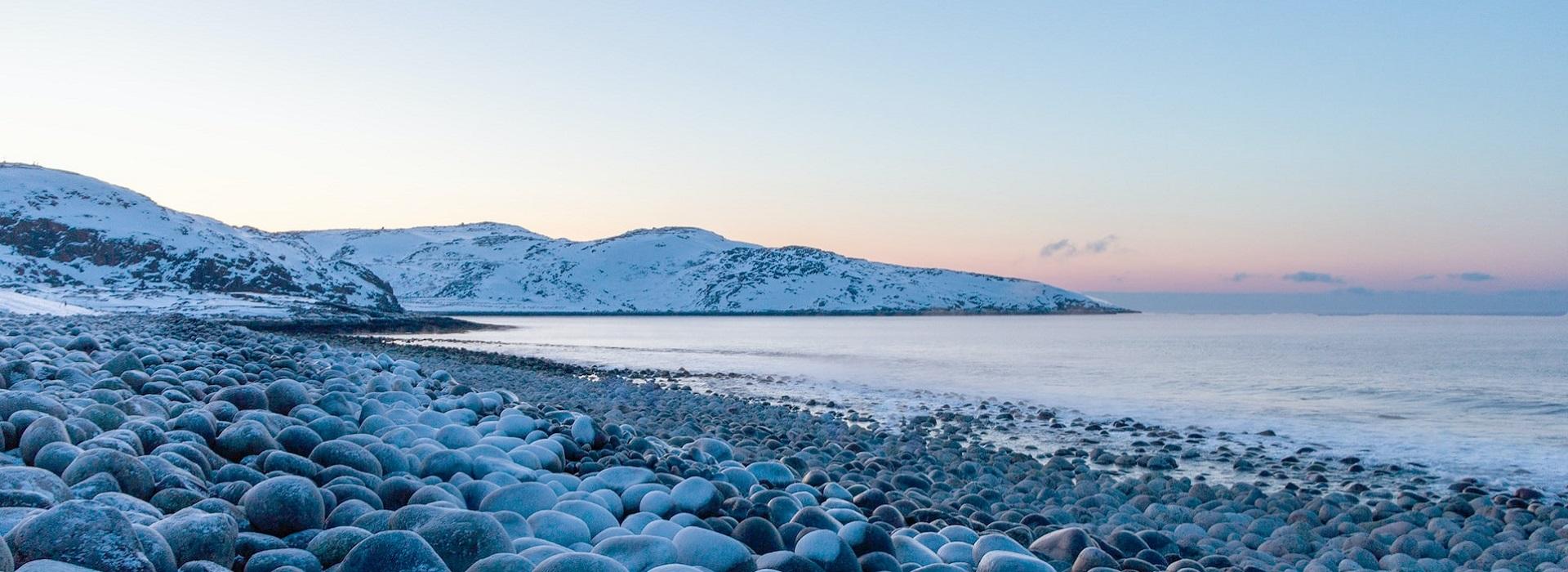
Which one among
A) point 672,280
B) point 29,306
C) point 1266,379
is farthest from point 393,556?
point 672,280

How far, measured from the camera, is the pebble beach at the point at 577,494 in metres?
2.89

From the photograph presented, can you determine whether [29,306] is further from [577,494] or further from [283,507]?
[283,507]

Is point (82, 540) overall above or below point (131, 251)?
below

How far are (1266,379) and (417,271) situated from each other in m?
155

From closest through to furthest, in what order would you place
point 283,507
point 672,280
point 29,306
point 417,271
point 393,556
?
point 393,556 → point 283,507 → point 29,306 → point 672,280 → point 417,271

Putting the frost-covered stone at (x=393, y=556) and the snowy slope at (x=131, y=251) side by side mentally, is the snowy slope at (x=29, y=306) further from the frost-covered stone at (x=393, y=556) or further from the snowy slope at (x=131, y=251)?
the frost-covered stone at (x=393, y=556)

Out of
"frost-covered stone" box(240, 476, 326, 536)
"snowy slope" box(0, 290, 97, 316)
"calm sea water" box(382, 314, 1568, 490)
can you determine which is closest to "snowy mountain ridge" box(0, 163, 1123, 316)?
"snowy slope" box(0, 290, 97, 316)

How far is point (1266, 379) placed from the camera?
23266mm

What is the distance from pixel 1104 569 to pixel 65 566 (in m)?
3.58

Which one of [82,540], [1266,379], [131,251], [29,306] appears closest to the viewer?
[82,540]

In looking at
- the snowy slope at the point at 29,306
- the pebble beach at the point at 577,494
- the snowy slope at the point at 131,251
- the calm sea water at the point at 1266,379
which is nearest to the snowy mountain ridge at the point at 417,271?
the snowy slope at the point at 131,251

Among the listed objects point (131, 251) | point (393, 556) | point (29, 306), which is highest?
point (131, 251)

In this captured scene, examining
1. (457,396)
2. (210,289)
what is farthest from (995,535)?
(210,289)

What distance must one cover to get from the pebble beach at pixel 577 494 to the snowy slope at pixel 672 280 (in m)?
125
